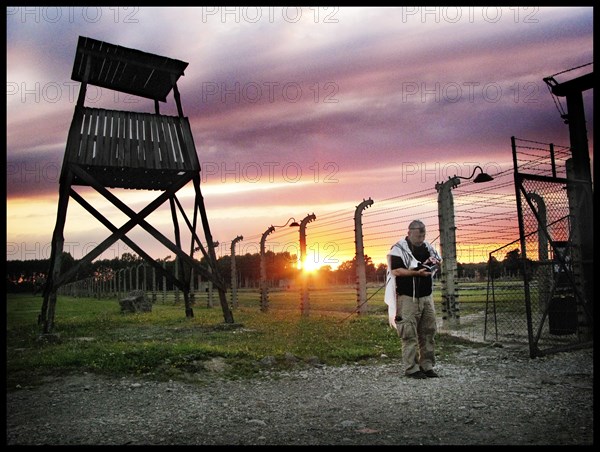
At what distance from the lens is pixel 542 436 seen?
446 cm

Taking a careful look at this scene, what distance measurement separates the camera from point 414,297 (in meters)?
7.32

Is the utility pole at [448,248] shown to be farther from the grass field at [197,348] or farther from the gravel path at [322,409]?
the gravel path at [322,409]

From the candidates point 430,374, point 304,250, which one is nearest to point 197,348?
point 430,374

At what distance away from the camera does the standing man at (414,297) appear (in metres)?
7.20

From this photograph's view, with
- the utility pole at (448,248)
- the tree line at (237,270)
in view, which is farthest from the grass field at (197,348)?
the tree line at (237,270)

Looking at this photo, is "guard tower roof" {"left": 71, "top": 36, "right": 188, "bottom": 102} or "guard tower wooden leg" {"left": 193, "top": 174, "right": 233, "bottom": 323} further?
"guard tower wooden leg" {"left": 193, "top": 174, "right": 233, "bottom": 323}

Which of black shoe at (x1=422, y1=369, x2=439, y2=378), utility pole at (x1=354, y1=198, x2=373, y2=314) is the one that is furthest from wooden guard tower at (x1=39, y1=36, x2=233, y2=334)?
black shoe at (x1=422, y1=369, x2=439, y2=378)

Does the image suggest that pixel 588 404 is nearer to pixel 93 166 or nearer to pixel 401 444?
pixel 401 444

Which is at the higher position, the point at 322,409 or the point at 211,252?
the point at 211,252

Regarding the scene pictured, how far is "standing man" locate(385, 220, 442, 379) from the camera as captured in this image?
23.6ft

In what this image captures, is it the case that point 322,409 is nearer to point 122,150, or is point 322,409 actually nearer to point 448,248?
point 448,248

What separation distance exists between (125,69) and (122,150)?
253 cm

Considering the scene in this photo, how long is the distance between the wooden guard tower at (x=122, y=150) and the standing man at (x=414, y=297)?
698 centimetres

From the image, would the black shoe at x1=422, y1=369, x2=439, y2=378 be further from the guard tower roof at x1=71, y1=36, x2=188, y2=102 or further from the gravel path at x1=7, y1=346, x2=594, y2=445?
the guard tower roof at x1=71, y1=36, x2=188, y2=102
